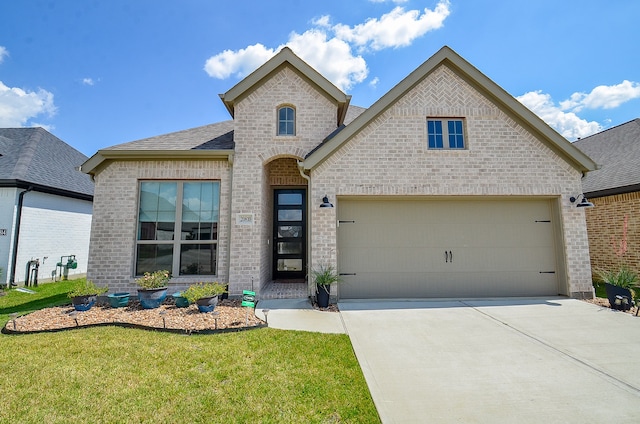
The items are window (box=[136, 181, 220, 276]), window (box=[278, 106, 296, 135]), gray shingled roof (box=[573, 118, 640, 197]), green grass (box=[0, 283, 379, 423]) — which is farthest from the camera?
gray shingled roof (box=[573, 118, 640, 197])

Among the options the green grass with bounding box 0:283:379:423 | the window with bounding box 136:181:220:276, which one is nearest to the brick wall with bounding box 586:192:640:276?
the green grass with bounding box 0:283:379:423

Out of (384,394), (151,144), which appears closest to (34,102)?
(151,144)

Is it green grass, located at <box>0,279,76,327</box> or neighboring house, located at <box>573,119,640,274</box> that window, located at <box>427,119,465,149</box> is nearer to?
neighboring house, located at <box>573,119,640,274</box>

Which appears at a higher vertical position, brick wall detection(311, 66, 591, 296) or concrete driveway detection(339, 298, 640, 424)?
brick wall detection(311, 66, 591, 296)

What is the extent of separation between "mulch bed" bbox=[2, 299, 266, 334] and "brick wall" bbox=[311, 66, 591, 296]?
2.86 meters

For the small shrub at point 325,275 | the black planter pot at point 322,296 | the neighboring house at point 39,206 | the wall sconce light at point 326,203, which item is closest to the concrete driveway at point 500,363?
the black planter pot at point 322,296

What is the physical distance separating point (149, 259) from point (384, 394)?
7022 mm

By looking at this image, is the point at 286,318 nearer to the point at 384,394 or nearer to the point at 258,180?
the point at 384,394

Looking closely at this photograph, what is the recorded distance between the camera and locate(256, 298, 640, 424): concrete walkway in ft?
9.57

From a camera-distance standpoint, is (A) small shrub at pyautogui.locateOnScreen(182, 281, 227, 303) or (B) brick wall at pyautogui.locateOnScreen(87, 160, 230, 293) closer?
(A) small shrub at pyautogui.locateOnScreen(182, 281, 227, 303)

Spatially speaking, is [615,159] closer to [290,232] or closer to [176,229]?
[290,232]

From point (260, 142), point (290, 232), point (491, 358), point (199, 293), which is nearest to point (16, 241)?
point (199, 293)

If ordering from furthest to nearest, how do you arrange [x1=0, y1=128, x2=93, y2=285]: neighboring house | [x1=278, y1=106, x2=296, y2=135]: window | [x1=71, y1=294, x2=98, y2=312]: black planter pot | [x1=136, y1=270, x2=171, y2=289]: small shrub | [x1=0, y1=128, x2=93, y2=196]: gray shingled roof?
[x1=0, y1=128, x2=93, y2=196]: gray shingled roof → [x1=0, y1=128, x2=93, y2=285]: neighboring house → [x1=278, y1=106, x2=296, y2=135]: window → [x1=136, y1=270, x2=171, y2=289]: small shrub → [x1=71, y1=294, x2=98, y2=312]: black planter pot

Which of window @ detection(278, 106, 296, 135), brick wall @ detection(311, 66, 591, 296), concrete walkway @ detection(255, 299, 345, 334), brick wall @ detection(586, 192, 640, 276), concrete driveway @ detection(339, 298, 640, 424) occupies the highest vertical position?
window @ detection(278, 106, 296, 135)
